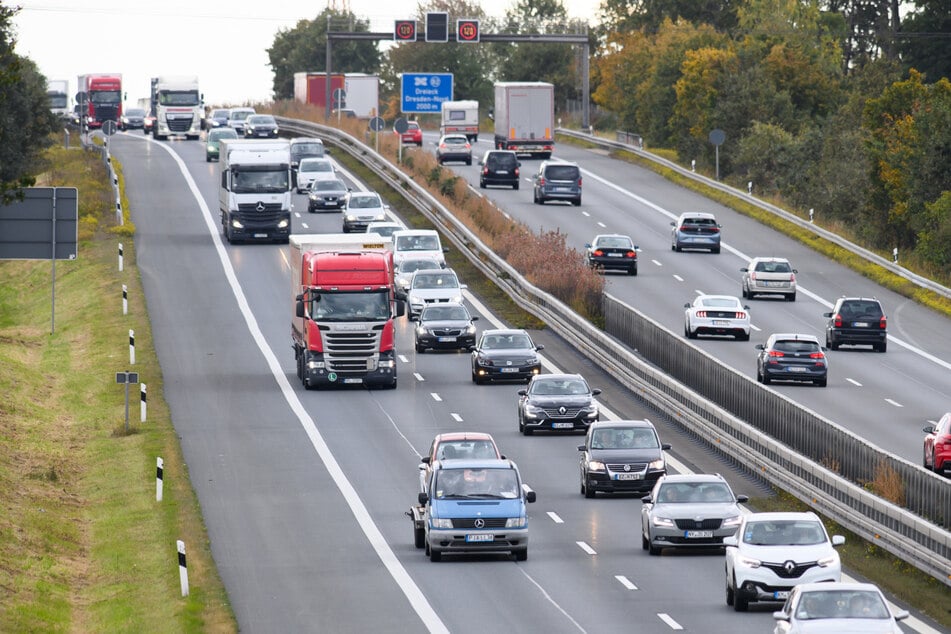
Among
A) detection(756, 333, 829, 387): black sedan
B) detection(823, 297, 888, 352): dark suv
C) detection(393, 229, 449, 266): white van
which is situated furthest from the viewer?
detection(393, 229, 449, 266): white van

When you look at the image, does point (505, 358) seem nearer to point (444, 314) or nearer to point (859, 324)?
point (444, 314)

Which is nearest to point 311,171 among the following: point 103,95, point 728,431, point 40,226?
point 40,226

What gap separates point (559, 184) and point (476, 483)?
5337cm

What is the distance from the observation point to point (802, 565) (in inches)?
938

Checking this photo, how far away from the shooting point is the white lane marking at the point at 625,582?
25.8 m

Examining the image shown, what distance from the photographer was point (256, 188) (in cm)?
6638

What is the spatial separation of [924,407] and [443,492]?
19.7m

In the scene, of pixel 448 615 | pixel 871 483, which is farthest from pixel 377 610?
pixel 871 483

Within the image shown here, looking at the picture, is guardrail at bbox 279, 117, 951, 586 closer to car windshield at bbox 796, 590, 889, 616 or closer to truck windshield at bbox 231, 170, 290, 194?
car windshield at bbox 796, 590, 889, 616

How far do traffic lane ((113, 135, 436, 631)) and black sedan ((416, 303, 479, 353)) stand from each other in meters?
4.81

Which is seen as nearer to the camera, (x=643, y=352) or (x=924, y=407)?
(x=924, y=407)

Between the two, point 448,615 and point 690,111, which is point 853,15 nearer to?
point 690,111

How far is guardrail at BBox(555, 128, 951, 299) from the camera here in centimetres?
6341

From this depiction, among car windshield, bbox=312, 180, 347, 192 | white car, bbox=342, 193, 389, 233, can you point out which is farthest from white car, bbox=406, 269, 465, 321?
car windshield, bbox=312, 180, 347, 192
